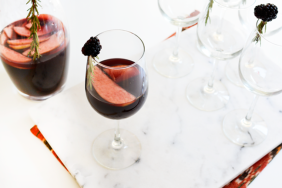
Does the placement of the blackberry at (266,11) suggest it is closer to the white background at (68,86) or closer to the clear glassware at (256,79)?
the clear glassware at (256,79)

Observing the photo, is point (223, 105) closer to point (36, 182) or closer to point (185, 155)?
point (185, 155)

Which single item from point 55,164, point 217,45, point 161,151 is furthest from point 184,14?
point 55,164

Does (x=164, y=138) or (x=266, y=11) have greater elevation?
(x=266, y=11)

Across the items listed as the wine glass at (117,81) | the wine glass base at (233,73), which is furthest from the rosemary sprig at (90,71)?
the wine glass base at (233,73)

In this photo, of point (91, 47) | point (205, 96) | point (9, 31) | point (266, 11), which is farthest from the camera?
point (205, 96)

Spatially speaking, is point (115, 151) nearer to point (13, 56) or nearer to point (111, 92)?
point (111, 92)

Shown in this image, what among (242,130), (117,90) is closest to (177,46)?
(242,130)
